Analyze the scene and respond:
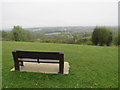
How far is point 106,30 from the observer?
73.6 feet

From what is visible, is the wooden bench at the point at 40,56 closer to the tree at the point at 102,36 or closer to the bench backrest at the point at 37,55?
the bench backrest at the point at 37,55

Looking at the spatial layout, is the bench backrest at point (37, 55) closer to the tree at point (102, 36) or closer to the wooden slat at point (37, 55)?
the wooden slat at point (37, 55)

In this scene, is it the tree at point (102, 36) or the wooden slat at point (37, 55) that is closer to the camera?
the wooden slat at point (37, 55)

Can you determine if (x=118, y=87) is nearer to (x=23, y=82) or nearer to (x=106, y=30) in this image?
(x=23, y=82)

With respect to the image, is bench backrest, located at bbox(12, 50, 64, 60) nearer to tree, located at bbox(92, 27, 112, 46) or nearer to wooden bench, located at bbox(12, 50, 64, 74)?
wooden bench, located at bbox(12, 50, 64, 74)

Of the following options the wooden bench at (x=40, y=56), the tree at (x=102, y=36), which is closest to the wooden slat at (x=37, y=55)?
the wooden bench at (x=40, y=56)

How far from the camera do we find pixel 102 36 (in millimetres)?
22016

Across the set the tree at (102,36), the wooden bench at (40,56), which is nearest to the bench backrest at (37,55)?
the wooden bench at (40,56)

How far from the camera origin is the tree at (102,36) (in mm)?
21969

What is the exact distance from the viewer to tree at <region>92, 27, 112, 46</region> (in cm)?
2197

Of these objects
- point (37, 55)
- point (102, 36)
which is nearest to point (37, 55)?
point (37, 55)

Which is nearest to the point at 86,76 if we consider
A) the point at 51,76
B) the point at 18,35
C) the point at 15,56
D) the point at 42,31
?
the point at 51,76

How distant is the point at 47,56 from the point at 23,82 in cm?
101

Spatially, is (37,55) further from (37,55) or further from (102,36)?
(102,36)
